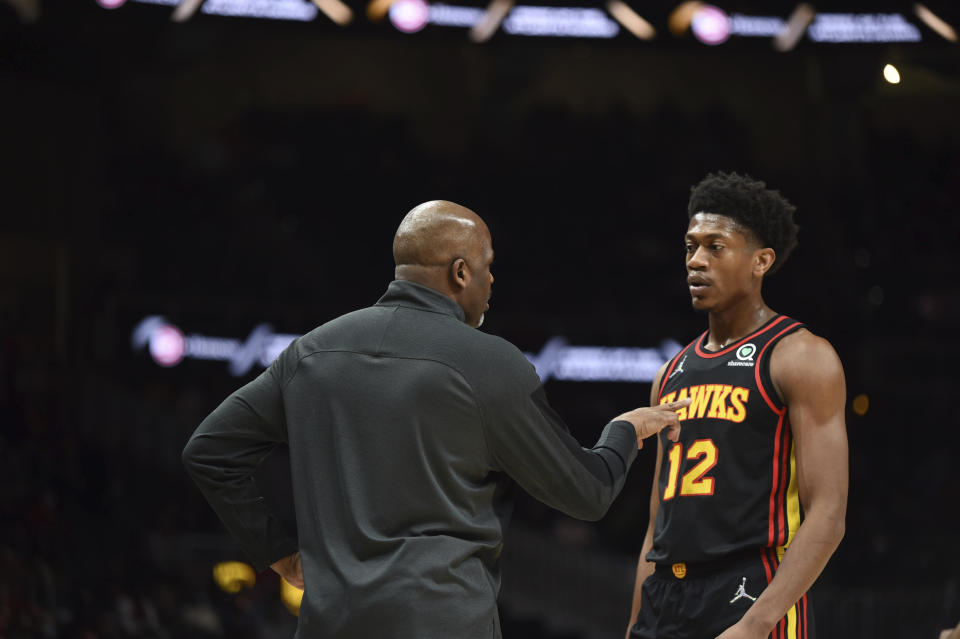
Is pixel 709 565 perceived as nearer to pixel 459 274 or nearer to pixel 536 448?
pixel 536 448

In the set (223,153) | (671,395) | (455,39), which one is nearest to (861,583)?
(455,39)

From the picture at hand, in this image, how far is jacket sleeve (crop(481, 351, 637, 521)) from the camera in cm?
278

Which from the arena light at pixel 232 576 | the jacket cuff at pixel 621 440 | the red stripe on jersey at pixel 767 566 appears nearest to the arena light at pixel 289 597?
the arena light at pixel 232 576

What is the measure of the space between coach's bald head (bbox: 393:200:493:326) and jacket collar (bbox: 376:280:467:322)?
31 mm

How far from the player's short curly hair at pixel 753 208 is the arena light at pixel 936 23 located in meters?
6.74

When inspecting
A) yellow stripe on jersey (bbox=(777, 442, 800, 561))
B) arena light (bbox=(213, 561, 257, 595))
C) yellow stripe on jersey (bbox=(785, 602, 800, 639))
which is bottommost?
arena light (bbox=(213, 561, 257, 595))

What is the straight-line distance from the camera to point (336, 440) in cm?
280

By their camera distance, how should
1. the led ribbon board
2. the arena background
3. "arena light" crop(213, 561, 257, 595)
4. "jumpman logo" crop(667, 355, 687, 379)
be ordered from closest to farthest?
1. "jumpman logo" crop(667, 355, 687, 379)
2. the arena background
3. "arena light" crop(213, 561, 257, 595)
4. the led ribbon board

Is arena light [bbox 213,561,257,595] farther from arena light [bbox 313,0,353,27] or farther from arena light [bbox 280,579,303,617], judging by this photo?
arena light [bbox 313,0,353,27]

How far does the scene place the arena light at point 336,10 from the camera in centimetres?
957

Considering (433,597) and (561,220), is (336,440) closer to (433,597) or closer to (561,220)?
(433,597)

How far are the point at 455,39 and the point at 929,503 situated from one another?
6.63 m

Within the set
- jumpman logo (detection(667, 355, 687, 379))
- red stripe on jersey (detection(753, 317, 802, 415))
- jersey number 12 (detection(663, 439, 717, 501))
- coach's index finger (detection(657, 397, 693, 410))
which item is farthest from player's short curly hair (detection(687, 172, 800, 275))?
jersey number 12 (detection(663, 439, 717, 501))

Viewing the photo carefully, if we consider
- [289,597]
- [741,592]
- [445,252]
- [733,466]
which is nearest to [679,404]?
[733,466]
